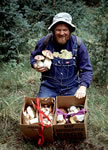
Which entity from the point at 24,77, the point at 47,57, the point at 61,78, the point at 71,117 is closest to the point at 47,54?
the point at 47,57

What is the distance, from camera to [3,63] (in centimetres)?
436

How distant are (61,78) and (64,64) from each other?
22 cm

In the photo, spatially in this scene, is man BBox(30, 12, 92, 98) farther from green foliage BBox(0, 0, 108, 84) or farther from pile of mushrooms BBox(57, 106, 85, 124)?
Result: green foliage BBox(0, 0, 108, 84)

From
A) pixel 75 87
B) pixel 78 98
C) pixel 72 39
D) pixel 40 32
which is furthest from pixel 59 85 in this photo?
pixel 40 32

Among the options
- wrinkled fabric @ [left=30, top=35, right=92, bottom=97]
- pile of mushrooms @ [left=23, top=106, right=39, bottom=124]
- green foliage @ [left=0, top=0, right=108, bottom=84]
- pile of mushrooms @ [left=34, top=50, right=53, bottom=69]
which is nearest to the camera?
pile of mushrooms @ [left=23, top=106, right=39, bottom=124]

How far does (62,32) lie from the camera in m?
2.63

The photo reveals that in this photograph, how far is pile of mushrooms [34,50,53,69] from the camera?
271cm

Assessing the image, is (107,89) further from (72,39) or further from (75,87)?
(72,39)

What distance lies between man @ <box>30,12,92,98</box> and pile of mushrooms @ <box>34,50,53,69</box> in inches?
1.7

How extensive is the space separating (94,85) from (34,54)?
1587 millimetres

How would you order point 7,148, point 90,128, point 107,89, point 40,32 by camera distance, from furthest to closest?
point 40,32
point 107,89
point 90,128
point 7,148

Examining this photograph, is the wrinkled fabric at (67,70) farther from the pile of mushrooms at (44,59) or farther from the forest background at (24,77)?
the forest background at (24,77)

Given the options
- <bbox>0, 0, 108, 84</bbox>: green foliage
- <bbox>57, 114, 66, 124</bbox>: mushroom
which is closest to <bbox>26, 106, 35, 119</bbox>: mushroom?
<bbox>57, 114, 66, 124</bbox>: mushroom

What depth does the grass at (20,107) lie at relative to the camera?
8.23ft
